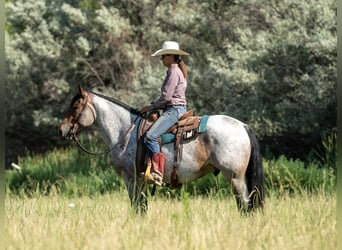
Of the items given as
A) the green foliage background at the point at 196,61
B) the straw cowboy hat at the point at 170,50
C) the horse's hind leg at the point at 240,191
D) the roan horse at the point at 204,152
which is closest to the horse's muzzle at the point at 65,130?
the roan horse at the point at 204,152

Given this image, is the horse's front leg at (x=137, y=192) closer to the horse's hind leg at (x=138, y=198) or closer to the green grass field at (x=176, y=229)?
the horse's hind leg at (x=138, y=198)

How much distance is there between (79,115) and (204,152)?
1526 mm

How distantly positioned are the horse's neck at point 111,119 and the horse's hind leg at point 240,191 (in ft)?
4.52

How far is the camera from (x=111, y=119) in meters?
8.70

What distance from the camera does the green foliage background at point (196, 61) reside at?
1390 cm

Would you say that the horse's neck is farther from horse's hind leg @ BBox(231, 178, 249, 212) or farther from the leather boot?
horse's hind leg @ BBox(231, 178, 249, 212)

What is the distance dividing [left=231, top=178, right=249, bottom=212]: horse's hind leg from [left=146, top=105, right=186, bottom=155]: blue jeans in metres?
0.88

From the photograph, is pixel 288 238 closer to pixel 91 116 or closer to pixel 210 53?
pixel 91 116

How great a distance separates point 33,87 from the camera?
20719 mm

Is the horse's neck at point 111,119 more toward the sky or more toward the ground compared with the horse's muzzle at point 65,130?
more toward the sky

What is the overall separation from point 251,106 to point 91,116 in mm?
6107

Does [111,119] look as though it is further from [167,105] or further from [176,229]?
[176,229]

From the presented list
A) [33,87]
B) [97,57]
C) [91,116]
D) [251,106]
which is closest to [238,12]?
[251,106]

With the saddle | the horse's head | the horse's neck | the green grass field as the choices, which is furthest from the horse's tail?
the horse's head
